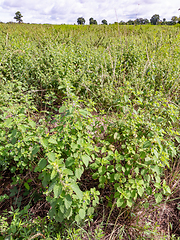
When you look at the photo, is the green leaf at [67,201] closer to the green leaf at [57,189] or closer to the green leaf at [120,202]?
the green leaf at [57,189]

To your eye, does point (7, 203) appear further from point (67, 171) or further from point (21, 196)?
point (67, 171)

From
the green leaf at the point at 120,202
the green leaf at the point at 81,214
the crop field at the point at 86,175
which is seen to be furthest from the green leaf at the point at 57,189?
the green leaf at the point at 120,202

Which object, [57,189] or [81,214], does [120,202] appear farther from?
[57,189]

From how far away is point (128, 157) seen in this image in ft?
4.97

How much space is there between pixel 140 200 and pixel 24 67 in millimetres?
3102

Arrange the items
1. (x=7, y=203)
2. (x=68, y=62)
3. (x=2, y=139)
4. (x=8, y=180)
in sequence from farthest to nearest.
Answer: (x=68, y=62) → (x=8, y=180) → (x=7, y=203) → (x=2, y=139)

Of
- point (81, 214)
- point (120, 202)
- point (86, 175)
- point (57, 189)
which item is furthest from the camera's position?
point (86, 175)

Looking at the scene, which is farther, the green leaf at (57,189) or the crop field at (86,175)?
the crop field at (86,175)

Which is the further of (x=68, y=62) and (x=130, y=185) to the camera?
(x=68, y=62)

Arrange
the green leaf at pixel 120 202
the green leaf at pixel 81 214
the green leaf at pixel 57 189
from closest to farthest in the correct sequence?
the green leaf at pixel 57 189 < the green leaf at pixel 81 214 < the green leaf at pixel 120 202

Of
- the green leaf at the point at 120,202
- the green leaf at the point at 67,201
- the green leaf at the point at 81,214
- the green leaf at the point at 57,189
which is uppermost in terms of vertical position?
the green leaf at the point at 57,189

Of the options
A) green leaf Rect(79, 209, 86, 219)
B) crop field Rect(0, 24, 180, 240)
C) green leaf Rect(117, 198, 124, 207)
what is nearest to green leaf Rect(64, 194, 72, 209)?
crop field Rect(0, 24, 180, 240)

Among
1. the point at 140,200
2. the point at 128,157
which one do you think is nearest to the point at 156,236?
the point at 140,200

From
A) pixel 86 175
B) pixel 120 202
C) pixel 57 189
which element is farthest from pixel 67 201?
pixel 86 175
